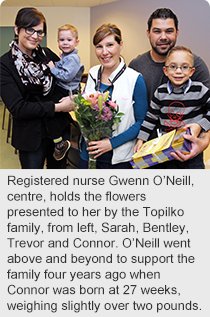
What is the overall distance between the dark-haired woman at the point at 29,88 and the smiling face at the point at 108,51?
322 mm

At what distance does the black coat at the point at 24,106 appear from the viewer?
1.45 meters

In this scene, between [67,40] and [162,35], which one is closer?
[162,35]

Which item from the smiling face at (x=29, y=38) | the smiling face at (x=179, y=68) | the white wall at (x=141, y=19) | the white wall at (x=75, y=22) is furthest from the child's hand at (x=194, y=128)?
the white wall at (x=75, y=22)

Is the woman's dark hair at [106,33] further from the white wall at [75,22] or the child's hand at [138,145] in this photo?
the white wall at [75,22]

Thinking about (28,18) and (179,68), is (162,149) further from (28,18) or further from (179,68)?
(28,18)

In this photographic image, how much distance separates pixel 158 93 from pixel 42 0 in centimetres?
110

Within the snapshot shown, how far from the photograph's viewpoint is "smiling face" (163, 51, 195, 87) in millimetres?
1396

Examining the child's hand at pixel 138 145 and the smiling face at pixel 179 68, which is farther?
the child's hand at pixel 138 145

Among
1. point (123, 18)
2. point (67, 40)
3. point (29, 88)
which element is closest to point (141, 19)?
point (123, 18)

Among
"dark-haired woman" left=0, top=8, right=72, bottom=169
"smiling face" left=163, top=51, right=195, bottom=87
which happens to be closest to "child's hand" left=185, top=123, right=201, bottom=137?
"smiling face" left=163, top=51, right=195, bottom=87

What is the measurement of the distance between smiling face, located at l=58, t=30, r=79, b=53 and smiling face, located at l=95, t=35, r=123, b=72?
386 mm

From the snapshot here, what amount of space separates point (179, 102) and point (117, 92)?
13.0 inches

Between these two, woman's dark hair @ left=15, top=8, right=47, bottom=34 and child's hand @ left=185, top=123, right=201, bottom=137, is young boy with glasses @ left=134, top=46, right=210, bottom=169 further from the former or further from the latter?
woman's dark hair @ left=15, top=8, right=47, bottom=34

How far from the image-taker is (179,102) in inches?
56.5
